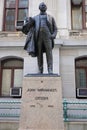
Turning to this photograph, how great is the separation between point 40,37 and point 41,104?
7.14ft

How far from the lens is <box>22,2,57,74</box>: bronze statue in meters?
8.45

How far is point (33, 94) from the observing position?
7.96 m

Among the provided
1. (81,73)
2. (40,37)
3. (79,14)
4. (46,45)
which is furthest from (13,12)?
(46,45)

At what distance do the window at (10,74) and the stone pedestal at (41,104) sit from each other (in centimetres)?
783

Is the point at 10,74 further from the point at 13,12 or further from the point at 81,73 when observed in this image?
the point at 81,73

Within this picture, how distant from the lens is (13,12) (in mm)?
17250

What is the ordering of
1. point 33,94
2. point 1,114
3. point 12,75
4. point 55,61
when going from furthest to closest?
point 12,75
point 55,61
point 1,114
point 33,94

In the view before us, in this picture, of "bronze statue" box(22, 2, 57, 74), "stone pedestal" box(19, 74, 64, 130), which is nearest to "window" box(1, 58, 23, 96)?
"bronze statue" box(22, 2, 57, 74)

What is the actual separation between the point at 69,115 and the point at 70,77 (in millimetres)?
4064

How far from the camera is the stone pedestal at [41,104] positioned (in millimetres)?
7668

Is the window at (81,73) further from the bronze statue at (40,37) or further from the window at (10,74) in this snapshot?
the bronze statue at (40,37)

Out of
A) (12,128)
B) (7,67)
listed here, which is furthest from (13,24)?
(12,128)

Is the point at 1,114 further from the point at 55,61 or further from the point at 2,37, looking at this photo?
the point at 2,37

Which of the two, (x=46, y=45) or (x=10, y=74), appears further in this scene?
(x=10, y=74)
